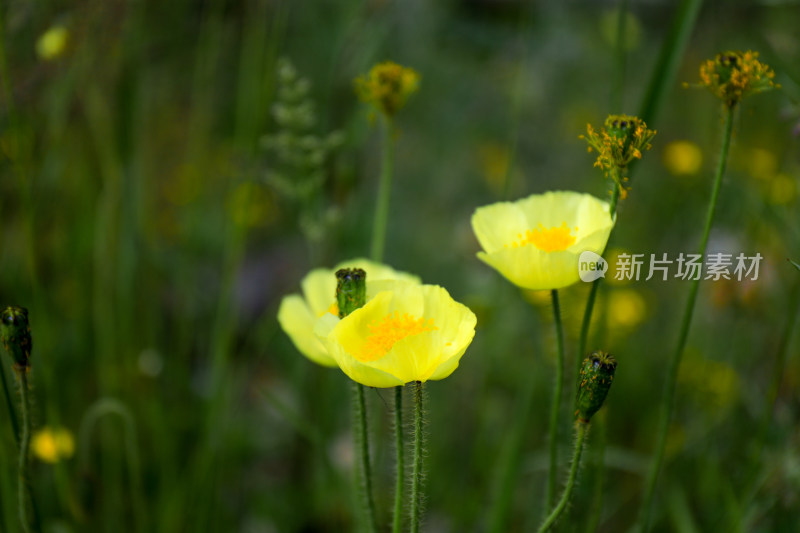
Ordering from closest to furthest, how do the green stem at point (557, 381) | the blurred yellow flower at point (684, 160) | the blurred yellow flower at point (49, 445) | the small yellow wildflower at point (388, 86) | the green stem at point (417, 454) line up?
the green stem at point (417, 454) < the green stem at point (557, 381) < the small yellow wildflower at point (388, 86) < the blurred yellow flower at point (49, 445) < the blurred yellow flower at point (684, 160)

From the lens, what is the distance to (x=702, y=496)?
1.28 metres

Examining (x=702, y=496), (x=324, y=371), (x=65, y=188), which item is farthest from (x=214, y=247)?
(x=702, y=496)

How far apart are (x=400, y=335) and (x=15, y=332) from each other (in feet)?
1.03

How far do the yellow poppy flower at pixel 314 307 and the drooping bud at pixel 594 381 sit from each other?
0.62 ft

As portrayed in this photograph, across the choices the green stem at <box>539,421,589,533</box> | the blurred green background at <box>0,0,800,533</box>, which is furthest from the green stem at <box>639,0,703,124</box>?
the green stem at <box>539,421,589,533</box>

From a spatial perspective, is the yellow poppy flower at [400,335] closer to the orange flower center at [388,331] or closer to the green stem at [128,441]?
the orange flower center at [388,331]

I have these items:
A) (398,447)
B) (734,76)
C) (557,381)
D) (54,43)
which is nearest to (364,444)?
(398,447)

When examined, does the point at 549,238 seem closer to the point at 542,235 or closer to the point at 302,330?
the point at 542,235

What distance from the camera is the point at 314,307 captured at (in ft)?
2.59

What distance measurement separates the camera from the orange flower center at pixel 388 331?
0.62 m

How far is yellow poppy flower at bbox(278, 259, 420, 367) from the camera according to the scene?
69cm

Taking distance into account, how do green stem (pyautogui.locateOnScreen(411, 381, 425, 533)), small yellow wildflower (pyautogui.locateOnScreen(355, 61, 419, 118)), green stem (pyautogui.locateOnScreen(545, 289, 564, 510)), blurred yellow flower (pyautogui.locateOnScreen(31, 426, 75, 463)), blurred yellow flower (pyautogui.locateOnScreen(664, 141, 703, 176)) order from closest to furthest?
green stem (pyautogui.locateOnScreen(411, 381, 425, 533)) → green stem (pyautogui.locateOnScreen(545, 289, 564, 510)) → small yellow wildflower (pyautogui.locateOnScreen(355, 61, 419, 118)) → blurred yellow flower (pyautogui.locateOnScreen(31, 426, 75, 463)) → blurred yellow flower (pyautogui.locateOnScreen(664, 141, 703, 176))

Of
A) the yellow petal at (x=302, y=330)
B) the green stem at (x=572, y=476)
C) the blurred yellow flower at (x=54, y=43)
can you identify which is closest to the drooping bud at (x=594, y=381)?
the green stem at (x=572, y=476)

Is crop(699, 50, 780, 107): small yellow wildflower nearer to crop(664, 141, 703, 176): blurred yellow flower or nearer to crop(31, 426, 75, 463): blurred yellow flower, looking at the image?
crop(31, 426, 75, 463): blurred yellow flower
